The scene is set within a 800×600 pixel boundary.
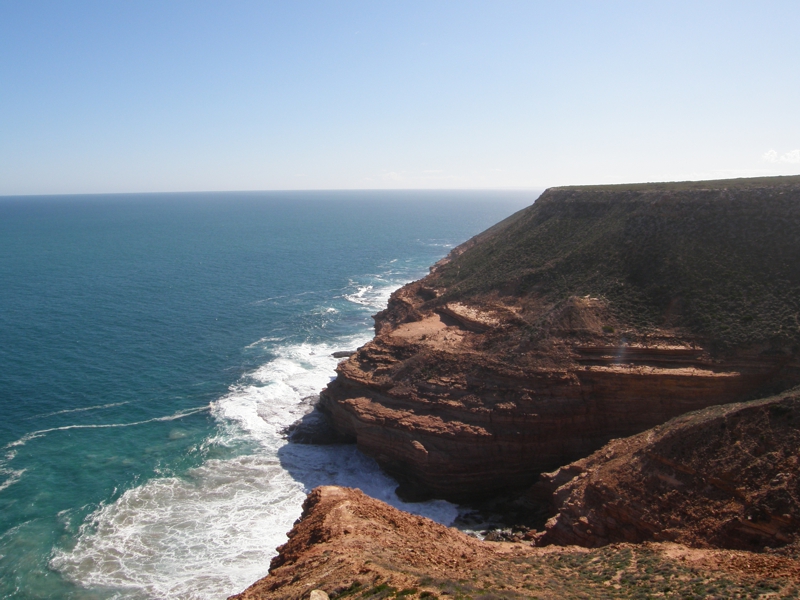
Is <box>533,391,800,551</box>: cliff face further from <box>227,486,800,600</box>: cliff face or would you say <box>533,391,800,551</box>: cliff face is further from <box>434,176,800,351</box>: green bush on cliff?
<box>434,176,800,351</box>: green bush on cliff

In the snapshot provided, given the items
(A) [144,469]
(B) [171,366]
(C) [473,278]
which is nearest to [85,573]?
(A) [144,469]

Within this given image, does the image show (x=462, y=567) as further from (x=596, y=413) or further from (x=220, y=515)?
(x=220, y=515)

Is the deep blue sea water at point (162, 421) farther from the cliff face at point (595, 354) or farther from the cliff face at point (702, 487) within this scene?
the cliff face at point (702, 487)

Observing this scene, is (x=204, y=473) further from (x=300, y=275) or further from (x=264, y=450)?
(x=300, y=275)

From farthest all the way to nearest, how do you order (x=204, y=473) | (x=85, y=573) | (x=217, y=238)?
(x=217, y=238)
(x=204, y=473)
(x=85, y=573)

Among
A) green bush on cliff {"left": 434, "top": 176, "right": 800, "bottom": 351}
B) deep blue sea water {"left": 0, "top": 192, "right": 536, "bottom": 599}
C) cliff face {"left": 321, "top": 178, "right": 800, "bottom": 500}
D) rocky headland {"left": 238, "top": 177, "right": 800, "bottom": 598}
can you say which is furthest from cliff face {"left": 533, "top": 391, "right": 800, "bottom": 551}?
deep blue sea water {"left": 0, "top": 192, "right": 536, "bottom": 599}
